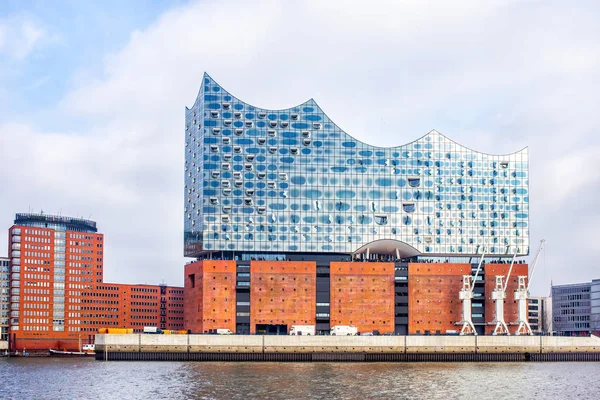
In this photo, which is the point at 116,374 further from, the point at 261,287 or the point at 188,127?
the point at 188,127

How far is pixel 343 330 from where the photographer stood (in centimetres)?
14625

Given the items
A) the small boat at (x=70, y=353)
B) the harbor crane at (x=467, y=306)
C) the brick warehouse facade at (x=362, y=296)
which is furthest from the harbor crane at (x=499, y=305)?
the small boat at (x=70, y=353)

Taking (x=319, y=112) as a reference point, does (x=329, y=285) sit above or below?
below

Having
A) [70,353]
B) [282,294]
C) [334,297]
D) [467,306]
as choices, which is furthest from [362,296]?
[70,353]

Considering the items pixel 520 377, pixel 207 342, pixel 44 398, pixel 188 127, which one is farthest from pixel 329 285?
pixel 44 398

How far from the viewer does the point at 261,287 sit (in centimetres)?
14862

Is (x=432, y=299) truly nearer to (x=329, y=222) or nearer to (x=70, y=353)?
(x=329, y=222)

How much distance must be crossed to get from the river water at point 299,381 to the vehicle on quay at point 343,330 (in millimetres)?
13708

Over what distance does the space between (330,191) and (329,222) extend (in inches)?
194

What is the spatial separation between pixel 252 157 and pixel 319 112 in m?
13.1

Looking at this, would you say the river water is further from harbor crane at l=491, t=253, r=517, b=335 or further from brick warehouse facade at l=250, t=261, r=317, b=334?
brick warehouse facade at l=250, t=261, r=317, b=334

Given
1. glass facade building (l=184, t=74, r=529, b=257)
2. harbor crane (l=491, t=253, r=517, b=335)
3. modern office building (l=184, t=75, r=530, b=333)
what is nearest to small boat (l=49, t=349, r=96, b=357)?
modern office building (l=184, t=75, r=530, b=333)

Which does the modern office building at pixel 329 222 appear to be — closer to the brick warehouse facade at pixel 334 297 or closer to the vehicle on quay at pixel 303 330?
the brick warehouse facade at pixel 334 297

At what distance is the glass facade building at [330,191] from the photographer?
152000 millimetres
